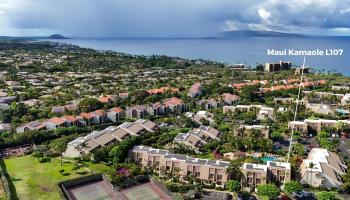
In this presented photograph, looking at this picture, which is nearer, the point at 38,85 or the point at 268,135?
the point at 268,135

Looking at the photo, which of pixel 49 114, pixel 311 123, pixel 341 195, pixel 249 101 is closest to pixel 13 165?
pixel 49 114

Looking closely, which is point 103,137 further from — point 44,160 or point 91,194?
point 91,194

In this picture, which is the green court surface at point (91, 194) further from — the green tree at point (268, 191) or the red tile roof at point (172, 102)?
the red tile roof at point (172, 102)

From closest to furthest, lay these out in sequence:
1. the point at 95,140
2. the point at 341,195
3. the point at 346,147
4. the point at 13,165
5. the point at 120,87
Answer: the point at 341,195 < the point at 13,165 < the point at 95,140 < the point at 346,147 < the point at 120,87

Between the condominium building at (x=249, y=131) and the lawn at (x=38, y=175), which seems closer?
the lawn at (x=38, y=175)

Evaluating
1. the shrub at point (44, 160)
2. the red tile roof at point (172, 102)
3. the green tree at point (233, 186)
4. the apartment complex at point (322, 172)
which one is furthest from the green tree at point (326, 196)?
the red tile roof at point (172, 102)

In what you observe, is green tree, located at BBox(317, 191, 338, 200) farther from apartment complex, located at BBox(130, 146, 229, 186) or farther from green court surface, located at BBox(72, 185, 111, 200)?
green court surface, located at BBox(72, 185, 111, 200)

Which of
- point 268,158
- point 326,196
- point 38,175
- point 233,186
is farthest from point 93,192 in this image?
point 326,196

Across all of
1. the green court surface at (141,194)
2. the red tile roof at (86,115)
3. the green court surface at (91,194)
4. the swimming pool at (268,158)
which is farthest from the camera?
the red tile roof at (86,115)

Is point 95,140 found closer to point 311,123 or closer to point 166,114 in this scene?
point 166,114
